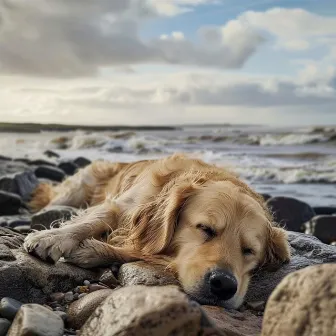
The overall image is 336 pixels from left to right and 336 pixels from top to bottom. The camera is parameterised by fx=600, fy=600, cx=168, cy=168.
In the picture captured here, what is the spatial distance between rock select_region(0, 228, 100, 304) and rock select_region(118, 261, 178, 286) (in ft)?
0.90

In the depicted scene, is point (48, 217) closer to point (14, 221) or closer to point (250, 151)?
point (14, 221)

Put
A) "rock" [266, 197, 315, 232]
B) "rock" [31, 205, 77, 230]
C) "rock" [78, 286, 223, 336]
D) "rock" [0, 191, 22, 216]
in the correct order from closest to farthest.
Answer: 1. "rock" [78, 286, 223, 336]
2. "rock" [31, 205, 77, 230]
3. "rock" [0, 191, 22, 216]
4. "rock" [266, 197, 315, 232]

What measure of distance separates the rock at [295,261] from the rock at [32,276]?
112cm

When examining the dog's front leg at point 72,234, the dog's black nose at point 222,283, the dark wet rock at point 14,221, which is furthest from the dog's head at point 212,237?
the dark wet rock at point 14,221

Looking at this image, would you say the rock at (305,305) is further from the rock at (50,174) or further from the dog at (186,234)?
the rock at (50,174)

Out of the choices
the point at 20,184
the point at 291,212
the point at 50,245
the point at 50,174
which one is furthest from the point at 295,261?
the point at 50,174

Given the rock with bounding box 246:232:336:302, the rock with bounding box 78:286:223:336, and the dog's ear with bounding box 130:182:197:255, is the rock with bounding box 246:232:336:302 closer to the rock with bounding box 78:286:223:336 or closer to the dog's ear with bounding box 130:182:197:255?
the dog's ear with bounding box 130:182:197:255

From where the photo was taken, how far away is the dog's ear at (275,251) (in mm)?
4492

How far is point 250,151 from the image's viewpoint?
2484cm

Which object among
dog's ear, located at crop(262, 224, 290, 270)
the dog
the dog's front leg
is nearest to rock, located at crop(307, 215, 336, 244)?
the dog

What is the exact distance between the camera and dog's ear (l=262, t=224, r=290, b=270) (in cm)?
449

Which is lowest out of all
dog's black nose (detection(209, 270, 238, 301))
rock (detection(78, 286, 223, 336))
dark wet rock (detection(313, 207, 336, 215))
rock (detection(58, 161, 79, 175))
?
dark wet rock (detection(313, 207, 336, 215))

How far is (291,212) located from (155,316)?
719 cm

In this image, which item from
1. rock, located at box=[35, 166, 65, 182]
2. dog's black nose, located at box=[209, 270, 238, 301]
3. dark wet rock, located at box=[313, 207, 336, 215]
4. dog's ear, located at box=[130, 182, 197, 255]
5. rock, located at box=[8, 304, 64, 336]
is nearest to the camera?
rock, located at box=[8, 304, 64, 336]
